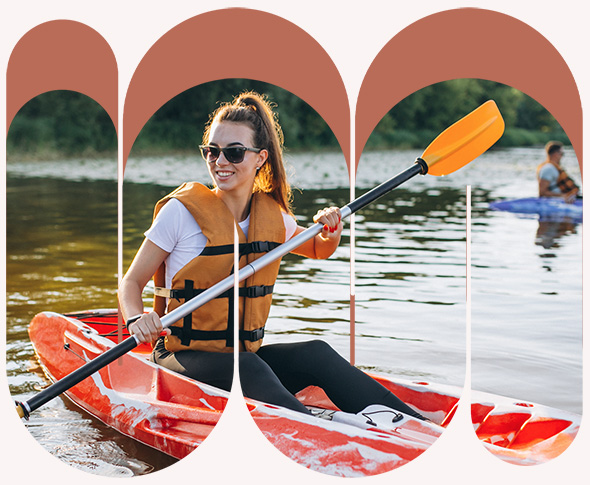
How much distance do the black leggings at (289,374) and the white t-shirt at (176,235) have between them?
0.31m

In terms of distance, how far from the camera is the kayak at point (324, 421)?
6.98ft

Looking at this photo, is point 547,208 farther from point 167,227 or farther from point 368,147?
point 368,147

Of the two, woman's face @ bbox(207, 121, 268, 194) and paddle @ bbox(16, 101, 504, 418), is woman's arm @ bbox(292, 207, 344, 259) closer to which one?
paddle @ bbox(16, 101, 504, 418)

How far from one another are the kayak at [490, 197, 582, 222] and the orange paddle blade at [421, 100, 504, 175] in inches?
220

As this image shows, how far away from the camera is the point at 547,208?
27.5 feet

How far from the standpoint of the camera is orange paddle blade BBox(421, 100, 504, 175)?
2.77 m

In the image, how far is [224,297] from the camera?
2508 mm

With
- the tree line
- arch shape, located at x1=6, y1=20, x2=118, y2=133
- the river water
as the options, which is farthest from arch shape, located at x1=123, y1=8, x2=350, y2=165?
the tree line

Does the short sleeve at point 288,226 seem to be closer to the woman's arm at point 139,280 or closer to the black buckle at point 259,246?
the black buckle at point 259,246

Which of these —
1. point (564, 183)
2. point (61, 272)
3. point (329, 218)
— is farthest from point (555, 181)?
point (329, 218)

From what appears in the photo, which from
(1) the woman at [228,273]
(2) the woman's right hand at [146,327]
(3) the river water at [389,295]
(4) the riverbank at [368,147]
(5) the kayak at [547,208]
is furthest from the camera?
(4) the riverbank at [368,147]

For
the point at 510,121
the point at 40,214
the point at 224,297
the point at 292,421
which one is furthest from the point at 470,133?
the point at 510,121

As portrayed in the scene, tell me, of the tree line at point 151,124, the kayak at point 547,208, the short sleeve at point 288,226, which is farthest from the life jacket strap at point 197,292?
the tree line at point 151,124

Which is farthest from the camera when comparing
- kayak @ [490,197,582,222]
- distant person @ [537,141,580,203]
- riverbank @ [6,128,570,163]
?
riverbank @ [6,128,570,163]
